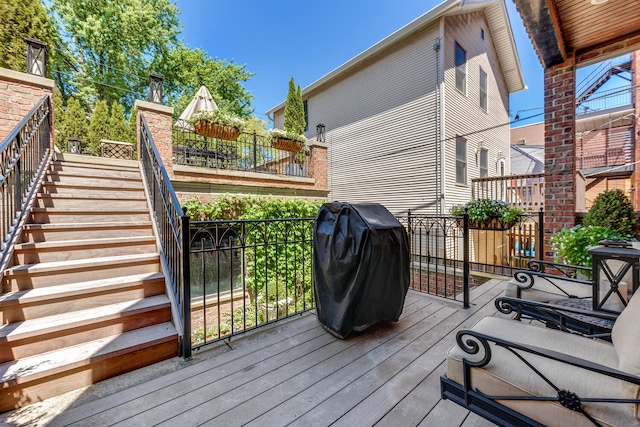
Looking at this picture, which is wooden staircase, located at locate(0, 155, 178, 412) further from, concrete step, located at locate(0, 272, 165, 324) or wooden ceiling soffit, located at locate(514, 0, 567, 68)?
wooden ceiling soffit, located at locate(514, 0, 567, 68)

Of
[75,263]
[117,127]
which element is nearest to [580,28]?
[75,263]

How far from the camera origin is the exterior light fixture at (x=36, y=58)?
13.4 ft

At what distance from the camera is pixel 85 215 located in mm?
3400

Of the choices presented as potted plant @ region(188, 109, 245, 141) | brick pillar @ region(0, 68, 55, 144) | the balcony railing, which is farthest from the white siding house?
brick pillar @ region(0, 68, 55, 144)

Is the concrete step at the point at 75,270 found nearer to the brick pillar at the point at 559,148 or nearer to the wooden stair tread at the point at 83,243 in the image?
the wooden stair tread at the point at 83,243

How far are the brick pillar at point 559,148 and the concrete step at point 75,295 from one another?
5.13 m

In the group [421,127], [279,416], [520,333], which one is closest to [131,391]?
[279,416]

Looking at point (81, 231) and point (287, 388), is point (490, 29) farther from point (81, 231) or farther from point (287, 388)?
point (81, 231)

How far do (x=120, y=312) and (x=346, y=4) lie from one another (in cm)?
1272

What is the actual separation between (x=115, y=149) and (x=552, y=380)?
9.51m

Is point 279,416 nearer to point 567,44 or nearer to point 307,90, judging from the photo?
point 567,44

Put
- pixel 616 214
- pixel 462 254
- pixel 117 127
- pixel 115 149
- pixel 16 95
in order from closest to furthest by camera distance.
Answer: pixel 616 214 < pixel 16 95 < pixel 462 254 < pixel 115 149 < pixel 117 127

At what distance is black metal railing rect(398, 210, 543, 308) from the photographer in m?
3.73

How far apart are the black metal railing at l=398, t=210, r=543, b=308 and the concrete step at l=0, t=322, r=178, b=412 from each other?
9.86ft
